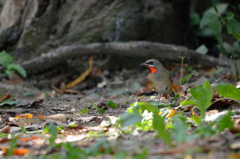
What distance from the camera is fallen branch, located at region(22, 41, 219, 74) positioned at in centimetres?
607

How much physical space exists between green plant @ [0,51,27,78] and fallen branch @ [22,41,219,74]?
43 centimetres

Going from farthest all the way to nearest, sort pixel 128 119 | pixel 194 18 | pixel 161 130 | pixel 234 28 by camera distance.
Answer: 1. pixel 194 18
2. pixel 234 28
3. pixel 128 119
4. pixel 161 130

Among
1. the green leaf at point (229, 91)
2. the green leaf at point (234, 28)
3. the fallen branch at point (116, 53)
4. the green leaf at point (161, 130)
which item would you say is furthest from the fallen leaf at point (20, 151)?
the fallen branch at point (116, 53)

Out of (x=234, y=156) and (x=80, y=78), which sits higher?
(x=80, y=78)

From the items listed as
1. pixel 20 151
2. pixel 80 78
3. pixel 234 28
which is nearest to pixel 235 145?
pixel 20 151

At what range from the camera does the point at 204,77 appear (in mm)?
5578

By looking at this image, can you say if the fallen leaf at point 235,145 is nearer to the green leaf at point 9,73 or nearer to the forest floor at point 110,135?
the forest floor at point 110,135

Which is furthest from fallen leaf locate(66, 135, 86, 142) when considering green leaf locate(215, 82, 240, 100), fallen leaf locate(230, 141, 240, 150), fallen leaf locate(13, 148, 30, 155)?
green leaf locate(215, 82, 240, 100)

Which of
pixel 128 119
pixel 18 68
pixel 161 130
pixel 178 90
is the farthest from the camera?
pixel 18 68

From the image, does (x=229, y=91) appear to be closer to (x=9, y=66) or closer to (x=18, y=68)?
(x=18, y=68)

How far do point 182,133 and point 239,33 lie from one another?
12.1ft

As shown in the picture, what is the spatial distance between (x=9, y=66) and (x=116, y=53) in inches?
97.9

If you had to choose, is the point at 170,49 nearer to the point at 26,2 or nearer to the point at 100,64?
the point at 100,64

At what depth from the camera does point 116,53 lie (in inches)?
256
